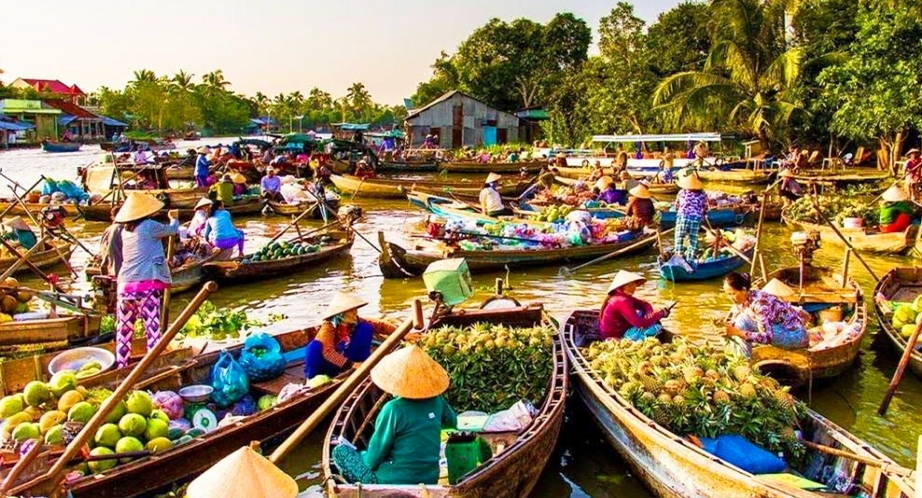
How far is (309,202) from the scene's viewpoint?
19.8 metres

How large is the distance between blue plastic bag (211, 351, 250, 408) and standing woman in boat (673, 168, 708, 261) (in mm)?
7476

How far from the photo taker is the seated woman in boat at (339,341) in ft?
19.6

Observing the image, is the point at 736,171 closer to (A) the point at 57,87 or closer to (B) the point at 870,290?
(B) the point at 870,290

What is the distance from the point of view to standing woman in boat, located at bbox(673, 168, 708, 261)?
11.3 metres

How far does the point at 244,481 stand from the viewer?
3.05 metres

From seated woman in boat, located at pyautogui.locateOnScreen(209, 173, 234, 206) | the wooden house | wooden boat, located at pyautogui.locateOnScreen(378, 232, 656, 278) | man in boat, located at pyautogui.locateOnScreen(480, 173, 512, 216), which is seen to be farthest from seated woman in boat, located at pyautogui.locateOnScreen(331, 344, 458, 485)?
the wooden house

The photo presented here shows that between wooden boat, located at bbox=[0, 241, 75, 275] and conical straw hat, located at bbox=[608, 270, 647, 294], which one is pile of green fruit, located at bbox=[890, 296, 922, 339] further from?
wooden boat, located at bbox=[0, 241, 75, 275]

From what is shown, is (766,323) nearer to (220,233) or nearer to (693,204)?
(693,204)

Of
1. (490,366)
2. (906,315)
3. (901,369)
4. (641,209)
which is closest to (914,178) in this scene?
(641,209)

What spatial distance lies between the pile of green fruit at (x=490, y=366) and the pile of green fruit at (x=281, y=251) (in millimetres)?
6357

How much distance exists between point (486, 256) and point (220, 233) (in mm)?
4250

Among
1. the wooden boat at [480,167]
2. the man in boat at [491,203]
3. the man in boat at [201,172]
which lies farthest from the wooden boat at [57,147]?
the man in boat at [491,203]

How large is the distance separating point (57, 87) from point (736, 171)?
3284 inches

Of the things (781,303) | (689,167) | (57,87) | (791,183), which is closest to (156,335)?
(781,303)
